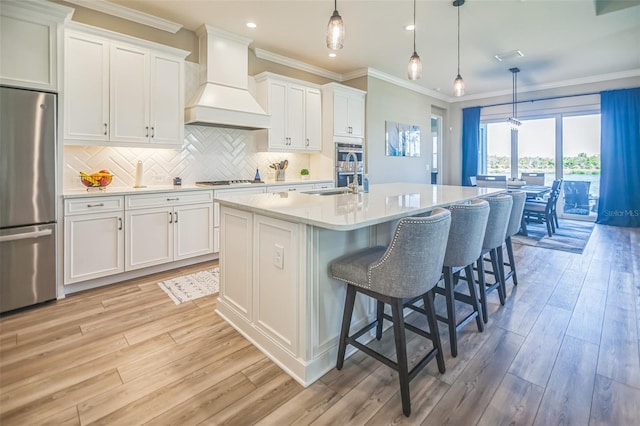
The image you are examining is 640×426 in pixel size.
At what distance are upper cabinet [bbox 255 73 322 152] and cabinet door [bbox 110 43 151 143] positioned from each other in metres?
1.60

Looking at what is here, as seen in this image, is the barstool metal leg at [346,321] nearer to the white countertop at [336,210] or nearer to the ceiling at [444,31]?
the white countertop at [336,210]

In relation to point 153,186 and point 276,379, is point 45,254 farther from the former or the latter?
point 276,379

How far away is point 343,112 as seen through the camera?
5.45 meters

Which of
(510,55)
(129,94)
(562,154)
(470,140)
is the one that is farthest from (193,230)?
(562,154)

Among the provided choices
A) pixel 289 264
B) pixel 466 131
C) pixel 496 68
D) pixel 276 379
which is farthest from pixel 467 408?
pixel 466 131

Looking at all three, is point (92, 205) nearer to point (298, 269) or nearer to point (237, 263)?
point (237, 263)

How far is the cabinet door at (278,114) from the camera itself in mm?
4742

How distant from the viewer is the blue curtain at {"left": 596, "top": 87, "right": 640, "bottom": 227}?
6039 mm

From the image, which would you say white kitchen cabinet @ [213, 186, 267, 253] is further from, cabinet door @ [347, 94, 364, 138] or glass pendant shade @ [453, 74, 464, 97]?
glass pendant shade @ [453, 74, 464, 97]

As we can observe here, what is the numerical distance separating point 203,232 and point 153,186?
79 centimetres

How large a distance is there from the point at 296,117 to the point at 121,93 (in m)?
2.38

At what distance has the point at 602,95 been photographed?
6.29 m

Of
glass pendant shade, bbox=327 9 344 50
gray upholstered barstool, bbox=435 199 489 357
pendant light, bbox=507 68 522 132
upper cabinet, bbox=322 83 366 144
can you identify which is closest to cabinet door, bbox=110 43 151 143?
glass pendant shade, bbox=327 9 344 50

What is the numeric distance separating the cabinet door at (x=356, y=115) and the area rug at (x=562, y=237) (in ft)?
10.2
